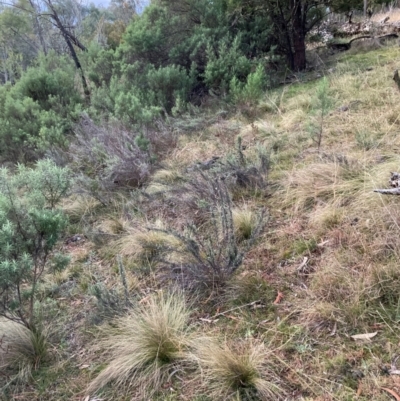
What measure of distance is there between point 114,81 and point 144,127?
226cm

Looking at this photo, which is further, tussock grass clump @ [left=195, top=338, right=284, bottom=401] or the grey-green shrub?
the grey-green shrub

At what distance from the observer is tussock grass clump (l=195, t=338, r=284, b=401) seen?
1.60m

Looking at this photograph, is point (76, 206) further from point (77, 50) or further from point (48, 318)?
point (77, 50)

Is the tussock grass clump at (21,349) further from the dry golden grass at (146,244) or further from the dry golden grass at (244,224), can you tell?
the dry golden grass at (244,224)

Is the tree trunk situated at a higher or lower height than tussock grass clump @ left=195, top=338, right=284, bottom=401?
higher

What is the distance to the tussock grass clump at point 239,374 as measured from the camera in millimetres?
1596

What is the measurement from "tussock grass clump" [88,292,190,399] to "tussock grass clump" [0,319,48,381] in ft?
1.20

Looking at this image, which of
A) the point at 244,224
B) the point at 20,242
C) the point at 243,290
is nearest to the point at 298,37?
the point at 244,224

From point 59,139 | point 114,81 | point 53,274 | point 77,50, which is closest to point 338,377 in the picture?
point 53,274

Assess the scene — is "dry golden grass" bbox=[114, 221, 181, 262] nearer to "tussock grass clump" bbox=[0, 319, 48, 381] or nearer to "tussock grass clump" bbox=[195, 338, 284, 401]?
"tussock grass clump" bbox=[0, 319, 48, 381]

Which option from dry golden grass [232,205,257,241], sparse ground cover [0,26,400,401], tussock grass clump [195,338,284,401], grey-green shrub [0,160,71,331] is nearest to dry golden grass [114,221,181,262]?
sparse ground cover [0,26,400,401]

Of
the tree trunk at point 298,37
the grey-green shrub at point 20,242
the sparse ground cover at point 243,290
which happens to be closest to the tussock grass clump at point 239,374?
the sparse ground cover at point 243,290

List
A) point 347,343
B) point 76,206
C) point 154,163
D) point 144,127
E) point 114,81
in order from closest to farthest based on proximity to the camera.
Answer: point 347,343, point 76,206, point 154,163, point 144,127, point 114,81

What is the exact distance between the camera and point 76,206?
386 cm
